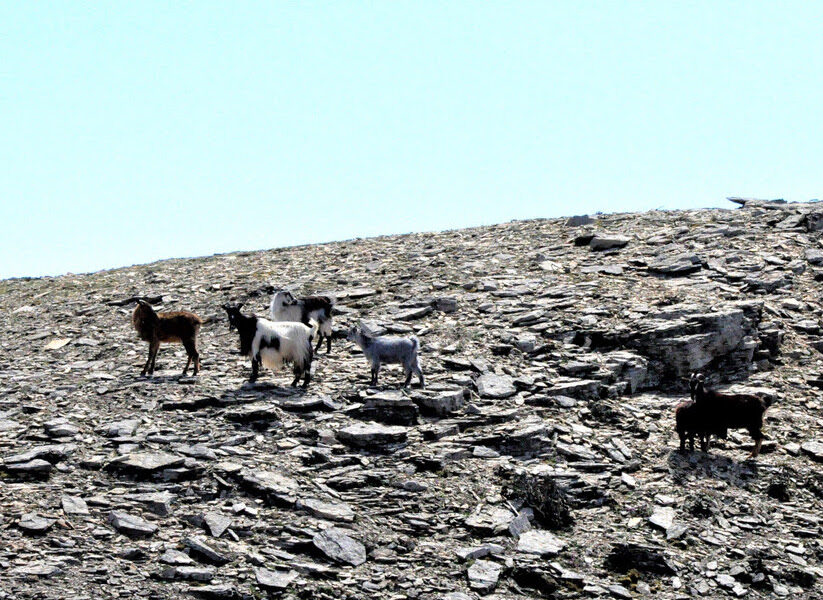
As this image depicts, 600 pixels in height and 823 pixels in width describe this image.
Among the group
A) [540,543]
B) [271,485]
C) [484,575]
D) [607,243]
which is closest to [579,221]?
[607,243]

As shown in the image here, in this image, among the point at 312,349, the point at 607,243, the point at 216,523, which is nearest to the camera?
the point at 216,523

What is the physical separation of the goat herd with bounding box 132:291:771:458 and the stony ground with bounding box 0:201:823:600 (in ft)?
1.80

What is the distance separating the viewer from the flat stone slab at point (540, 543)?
12234 millimetres

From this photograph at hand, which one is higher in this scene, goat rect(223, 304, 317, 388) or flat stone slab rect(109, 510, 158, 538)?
goat rect(223, 304, 317, 388)

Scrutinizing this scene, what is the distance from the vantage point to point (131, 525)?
11.7 m

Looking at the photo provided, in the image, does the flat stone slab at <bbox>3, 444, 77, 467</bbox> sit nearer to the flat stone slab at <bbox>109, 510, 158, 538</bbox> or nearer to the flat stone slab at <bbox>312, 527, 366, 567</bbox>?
the flat stone slab at <bbox>109, 510, 158, 538</bbox>

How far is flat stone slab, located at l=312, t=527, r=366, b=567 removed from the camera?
1161 cm

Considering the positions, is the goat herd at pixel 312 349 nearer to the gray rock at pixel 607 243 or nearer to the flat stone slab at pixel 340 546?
the flat stone slab at pixel 340 546

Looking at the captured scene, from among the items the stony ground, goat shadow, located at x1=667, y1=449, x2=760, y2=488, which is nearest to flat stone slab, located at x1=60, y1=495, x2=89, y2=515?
the stony ground

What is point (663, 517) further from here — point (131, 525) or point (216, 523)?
point (131, 525)

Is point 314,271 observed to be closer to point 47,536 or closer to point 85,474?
point 85,474

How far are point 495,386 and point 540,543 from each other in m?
5.70

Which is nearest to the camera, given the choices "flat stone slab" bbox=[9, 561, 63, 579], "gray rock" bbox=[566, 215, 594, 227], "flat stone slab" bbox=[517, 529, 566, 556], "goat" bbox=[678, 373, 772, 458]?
"flat stone slab" bbox=[9, 561, 63, 579]

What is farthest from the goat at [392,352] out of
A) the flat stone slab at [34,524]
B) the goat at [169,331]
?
the flat stone slab at [34,524]
